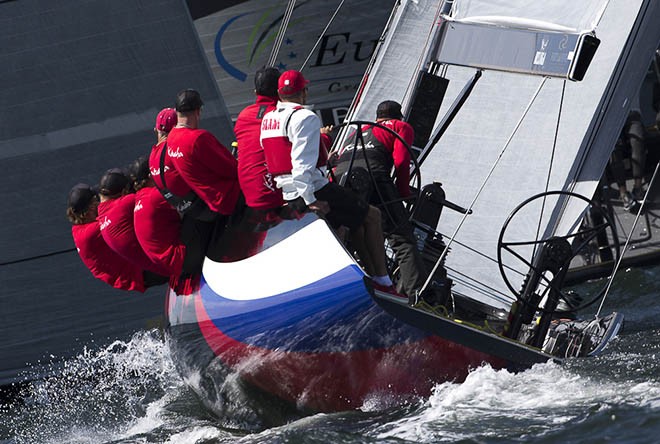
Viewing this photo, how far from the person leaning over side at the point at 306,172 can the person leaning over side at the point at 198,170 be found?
0.92ft

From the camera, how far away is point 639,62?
6.65 m

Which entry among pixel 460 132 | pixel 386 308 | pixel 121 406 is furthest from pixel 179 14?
pixel 386 308

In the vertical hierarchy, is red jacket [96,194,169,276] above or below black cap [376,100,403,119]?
below

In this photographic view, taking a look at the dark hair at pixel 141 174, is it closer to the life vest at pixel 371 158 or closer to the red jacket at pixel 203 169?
the red jacket at pixel 203 169

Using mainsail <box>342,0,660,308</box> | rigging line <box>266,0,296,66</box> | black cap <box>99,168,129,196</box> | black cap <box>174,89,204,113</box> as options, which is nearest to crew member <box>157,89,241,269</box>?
black cap <box>174,89,204,113</box>

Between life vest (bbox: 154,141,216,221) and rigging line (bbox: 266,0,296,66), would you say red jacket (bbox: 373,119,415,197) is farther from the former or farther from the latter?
rigging line (bbox: 266,0,296,66)

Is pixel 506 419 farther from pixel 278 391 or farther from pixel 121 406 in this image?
pixel 121 406

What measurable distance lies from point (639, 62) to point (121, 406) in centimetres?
344

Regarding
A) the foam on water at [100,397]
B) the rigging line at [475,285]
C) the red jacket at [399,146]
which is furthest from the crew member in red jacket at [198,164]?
the rigging line at [475,285]

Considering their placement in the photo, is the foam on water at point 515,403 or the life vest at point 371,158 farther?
the life vest at point 371,158

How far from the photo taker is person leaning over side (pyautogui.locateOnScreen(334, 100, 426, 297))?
5766 millimetres

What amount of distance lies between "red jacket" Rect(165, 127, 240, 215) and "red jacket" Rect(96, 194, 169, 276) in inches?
16.4

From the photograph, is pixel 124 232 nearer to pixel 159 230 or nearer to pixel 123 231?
pixel 123 231

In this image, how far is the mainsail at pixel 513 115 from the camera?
641 cm
